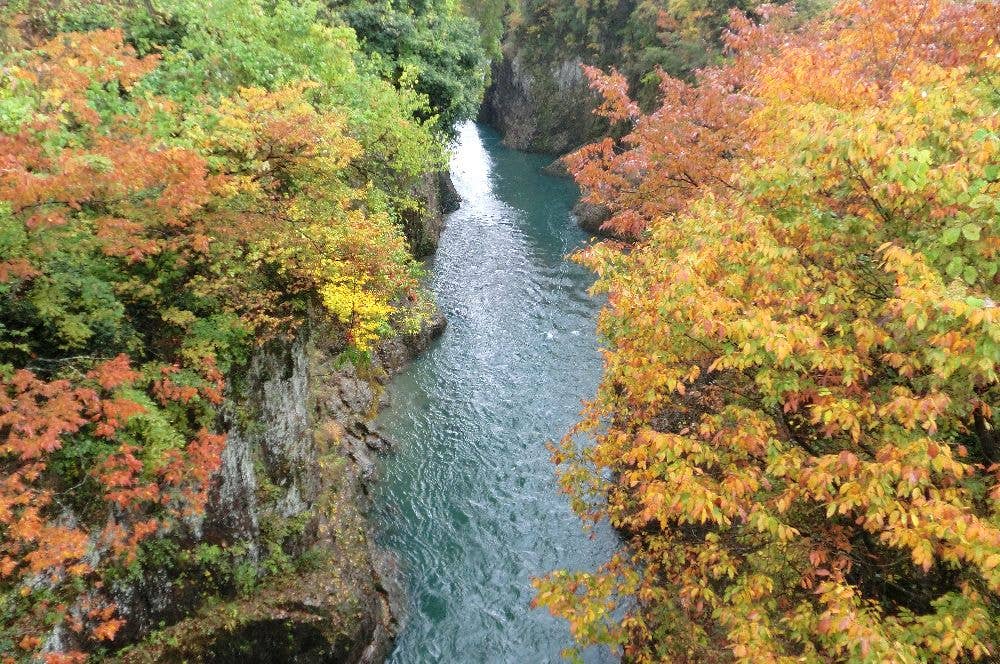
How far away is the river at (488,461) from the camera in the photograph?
39.4 feet

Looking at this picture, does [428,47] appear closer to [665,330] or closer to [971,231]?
[665,330]

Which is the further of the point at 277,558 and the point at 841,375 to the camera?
the point at 277,558

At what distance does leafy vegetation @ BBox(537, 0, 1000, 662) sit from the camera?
16.8 ft

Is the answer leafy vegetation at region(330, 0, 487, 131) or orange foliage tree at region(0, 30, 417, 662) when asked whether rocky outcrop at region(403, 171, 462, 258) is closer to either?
leafy vegetation at region(330, 0, 487, 131)

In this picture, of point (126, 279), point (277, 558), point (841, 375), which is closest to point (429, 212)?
point (126, 279)

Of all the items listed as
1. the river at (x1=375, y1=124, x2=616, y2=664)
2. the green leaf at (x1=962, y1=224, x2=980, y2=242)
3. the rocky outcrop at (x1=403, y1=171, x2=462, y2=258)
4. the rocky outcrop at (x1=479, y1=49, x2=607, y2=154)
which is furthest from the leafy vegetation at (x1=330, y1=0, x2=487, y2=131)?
the rocky outcrop at (x1=479, y1=49, x2=607, y2=154)

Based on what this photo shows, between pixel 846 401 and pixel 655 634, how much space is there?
627 cm

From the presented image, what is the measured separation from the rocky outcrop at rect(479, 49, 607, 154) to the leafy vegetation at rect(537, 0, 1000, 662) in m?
37.7

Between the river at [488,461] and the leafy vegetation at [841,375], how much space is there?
3.40m

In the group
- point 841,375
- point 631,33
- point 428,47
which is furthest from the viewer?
point 631,33

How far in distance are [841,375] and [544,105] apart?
47.4 meters

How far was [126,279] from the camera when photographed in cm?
862

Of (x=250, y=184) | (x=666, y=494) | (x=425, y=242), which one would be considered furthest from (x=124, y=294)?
(x=425, y=242)

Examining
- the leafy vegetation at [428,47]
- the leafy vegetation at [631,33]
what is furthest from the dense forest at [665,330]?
the leafy vegetation at [631,33]
